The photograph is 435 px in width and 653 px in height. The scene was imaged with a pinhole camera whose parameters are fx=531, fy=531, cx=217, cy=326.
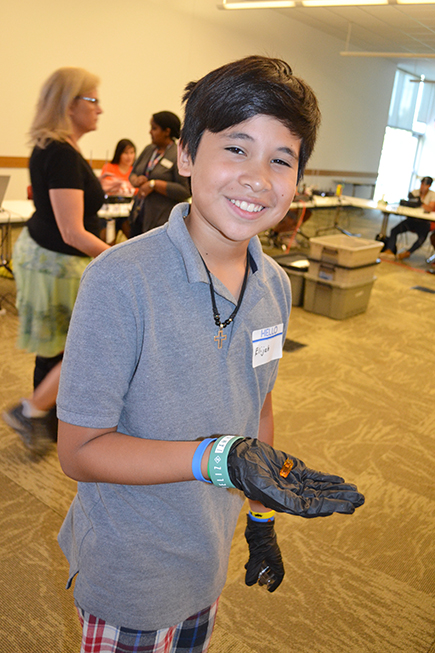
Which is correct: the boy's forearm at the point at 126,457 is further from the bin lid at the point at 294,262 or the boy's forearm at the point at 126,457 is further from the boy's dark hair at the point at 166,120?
the bin lid at the point at 294,262

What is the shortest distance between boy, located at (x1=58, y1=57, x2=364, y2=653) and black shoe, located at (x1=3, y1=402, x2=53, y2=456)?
5.78 feet

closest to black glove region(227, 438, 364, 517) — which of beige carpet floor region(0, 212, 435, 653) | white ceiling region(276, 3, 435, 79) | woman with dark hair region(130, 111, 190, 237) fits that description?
beige carpet floor region(0, 212, 435, 653)

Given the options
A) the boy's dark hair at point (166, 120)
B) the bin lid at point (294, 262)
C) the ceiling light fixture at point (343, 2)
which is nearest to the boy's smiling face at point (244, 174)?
the boy's dark hair at point (166, 120)

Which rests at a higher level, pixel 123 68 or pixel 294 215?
pixel 123 68

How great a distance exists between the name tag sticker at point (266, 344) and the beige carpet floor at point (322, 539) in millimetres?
1245

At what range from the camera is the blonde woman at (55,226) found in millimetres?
2154

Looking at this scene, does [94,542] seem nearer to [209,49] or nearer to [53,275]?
[53,275]

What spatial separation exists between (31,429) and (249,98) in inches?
87.2

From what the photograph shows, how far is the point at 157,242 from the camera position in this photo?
840mm

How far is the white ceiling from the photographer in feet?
29.3

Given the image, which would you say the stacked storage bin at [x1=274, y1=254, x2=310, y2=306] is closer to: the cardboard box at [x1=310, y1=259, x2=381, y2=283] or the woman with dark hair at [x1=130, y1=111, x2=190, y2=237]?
the cardboard box at [x1=310, y1=259, x2=381, y2=283]

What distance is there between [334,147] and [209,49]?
513 centimetres

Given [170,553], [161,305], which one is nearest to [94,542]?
[170,553]

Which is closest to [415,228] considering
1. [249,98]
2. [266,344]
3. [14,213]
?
[14,213]
